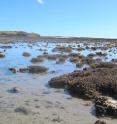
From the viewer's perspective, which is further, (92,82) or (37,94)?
(92,82)

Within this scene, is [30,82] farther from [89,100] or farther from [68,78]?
[89,100]

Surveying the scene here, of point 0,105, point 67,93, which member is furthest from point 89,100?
point 0,105

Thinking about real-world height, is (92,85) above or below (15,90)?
above

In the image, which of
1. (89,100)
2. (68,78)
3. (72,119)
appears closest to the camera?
(72,119)

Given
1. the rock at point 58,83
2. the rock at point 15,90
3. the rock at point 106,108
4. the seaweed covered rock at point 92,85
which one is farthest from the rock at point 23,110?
the rock at point 58,83

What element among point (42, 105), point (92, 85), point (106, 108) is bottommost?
point (42, 105)

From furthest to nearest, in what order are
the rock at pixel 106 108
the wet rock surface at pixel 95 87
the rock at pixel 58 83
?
the rock at pixel 58 83 → the wet rock surface at pixel 95 87 → the rock at pixel 106 108

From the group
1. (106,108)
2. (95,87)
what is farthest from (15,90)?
(106,108)

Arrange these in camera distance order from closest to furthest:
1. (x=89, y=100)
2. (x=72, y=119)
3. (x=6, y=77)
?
(x=72, y=119) < (x=89, y=100) < (x=6, y=77)

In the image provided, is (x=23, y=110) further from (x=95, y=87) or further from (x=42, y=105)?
(x=95, y=87)

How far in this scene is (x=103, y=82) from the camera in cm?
1569

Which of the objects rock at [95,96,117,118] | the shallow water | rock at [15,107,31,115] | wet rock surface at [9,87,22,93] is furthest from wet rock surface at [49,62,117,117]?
rock at [15,107,31,115]

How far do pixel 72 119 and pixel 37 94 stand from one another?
12.7 feet

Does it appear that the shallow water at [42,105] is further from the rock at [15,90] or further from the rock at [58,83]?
the rock at [58,83]
